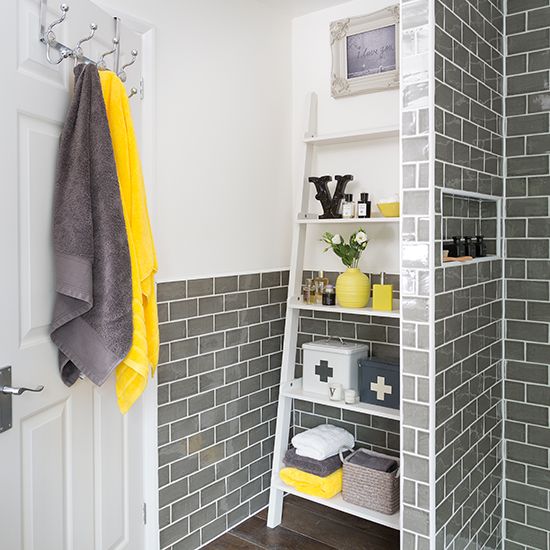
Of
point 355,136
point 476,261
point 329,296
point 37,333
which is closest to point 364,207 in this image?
point 355,136

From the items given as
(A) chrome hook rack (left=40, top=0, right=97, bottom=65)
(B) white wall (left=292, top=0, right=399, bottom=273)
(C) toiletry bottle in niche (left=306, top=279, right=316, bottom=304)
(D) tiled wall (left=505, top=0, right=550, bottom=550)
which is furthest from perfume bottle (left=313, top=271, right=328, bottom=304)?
(A) chrome hook rack (left=40, top=0, right=97, bottom=65)

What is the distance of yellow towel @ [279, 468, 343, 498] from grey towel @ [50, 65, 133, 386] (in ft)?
3.87

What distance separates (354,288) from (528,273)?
0.75 metres

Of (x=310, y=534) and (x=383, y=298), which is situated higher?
(x=383, y=298)

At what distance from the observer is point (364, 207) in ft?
8.04

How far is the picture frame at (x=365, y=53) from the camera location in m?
2.54

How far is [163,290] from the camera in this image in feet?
7.16

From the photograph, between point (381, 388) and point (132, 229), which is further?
point (381, 388)

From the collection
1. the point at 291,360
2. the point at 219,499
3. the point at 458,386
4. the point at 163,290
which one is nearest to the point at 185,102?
the point at 163,290

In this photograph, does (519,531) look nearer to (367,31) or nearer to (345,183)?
(345,183)

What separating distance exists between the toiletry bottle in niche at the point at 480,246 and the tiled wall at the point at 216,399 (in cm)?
101

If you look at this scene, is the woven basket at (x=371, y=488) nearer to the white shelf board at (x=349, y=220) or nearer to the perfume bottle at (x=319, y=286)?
the perfume bottle at (x=319, y=286)

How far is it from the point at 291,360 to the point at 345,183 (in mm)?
894

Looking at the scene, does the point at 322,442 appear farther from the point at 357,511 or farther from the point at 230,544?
the point at 230,544
